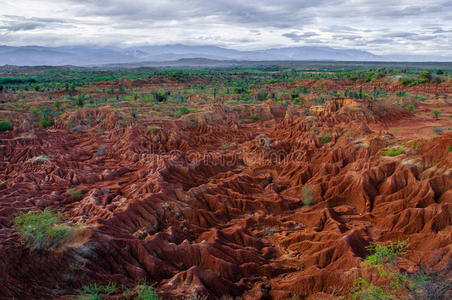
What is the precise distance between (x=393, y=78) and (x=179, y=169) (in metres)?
88.0

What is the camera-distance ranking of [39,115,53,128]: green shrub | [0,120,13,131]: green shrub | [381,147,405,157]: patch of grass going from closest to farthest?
[381,147,405,157]: patch of grass < [0,120,13,131]: green shrub < [39,115,53,128]: green shrub

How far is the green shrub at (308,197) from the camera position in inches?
994

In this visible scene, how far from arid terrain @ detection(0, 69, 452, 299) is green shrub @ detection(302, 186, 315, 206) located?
8cm

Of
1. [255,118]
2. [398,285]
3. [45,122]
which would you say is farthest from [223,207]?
[45,122]

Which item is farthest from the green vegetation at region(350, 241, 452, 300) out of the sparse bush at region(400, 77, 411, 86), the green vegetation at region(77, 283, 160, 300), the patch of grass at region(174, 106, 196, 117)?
the sparse bush at region(400, 77, 411, 86)

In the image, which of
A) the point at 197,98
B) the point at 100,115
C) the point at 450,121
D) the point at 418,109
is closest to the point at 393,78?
the point at 418,109

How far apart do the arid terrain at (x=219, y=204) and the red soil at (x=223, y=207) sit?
0.27ft

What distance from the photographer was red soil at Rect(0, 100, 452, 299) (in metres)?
14.8

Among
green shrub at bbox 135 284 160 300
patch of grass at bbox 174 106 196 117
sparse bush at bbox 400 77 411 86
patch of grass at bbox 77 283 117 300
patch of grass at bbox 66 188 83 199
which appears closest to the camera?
patch of grass at bbox 77 283 117 300

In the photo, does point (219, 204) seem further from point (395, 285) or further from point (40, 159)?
point (40, 159)

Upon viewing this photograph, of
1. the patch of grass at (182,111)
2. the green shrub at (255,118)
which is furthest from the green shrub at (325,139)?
the patch of grass at (182,111)

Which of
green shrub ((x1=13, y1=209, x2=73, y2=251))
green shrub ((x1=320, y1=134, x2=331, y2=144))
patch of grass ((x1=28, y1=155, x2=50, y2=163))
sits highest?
green shrub ((x1=320, y1=134, x2=331, y2=144))

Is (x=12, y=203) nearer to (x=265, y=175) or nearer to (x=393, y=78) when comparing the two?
(x=265, y=175)

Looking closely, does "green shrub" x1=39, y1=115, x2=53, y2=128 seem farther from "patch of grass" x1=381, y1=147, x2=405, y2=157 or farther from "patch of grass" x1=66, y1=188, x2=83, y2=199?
"patch of grass" x1=381, y1=147, x2=405, y2=157
